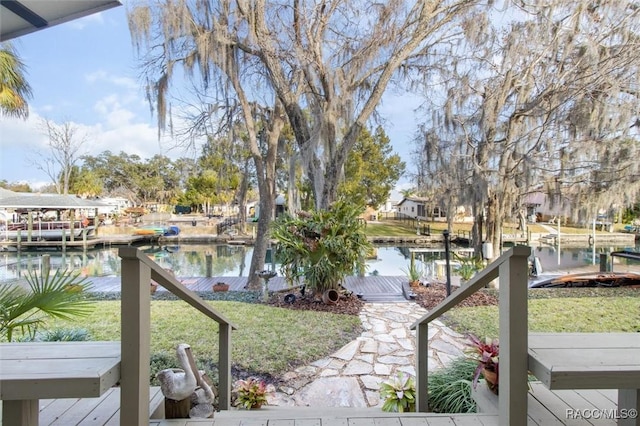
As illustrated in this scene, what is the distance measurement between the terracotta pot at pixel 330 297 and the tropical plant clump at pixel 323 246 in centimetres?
8

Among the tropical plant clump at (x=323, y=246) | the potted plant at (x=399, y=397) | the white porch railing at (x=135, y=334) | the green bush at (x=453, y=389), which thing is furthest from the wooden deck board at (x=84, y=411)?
the tropical plant clump at (x=323, y=246)

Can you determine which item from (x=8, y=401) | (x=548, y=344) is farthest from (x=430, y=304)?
(x=8, y=401)

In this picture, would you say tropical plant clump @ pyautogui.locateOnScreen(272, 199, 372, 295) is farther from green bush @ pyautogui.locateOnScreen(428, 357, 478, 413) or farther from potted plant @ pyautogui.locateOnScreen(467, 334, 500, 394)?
potted plant @ pyautogui.locateOnScreen(467, 334, 500, 394)

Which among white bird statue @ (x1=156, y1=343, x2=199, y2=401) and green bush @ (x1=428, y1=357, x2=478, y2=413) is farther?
green bush @ (x1=428, y1=357, x2=478, y2=413)

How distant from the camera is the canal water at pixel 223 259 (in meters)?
9.41

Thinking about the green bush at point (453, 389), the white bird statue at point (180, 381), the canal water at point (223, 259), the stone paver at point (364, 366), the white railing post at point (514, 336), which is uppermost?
the white railing post at point (514, 336)

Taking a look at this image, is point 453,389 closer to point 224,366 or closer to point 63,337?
point 224,366

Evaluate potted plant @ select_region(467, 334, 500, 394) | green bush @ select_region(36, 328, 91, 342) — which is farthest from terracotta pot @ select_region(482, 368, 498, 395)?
green bush @ select_region(36, 328, 91, 342)

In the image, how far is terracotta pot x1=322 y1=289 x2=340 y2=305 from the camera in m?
5.04

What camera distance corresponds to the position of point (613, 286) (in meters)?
6.47

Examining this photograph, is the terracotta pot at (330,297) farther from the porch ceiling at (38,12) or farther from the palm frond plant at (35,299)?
the porch ceiling at (38,12)

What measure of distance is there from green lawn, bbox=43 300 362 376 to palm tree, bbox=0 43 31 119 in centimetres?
281

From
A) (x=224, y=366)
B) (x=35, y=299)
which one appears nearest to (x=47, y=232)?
(x=35, y=299)

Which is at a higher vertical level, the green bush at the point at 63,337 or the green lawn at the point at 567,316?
the green bush at the point at 63,337
